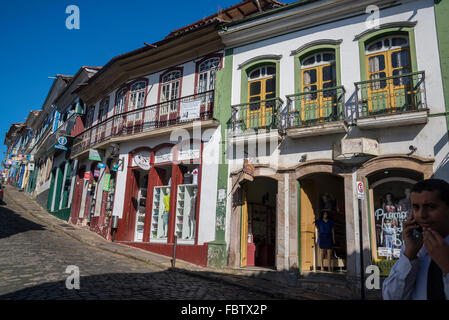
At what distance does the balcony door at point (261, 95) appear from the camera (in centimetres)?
1114

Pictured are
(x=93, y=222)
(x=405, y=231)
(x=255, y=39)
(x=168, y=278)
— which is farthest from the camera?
(x=93, y=222)

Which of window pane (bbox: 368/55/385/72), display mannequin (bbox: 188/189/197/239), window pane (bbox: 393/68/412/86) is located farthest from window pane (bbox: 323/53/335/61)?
display mannequin (bbox: 188/189/197/239)

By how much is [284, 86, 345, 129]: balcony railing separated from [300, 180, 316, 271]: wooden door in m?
1.80

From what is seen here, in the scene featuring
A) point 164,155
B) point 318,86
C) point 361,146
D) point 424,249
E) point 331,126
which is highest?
point 318,86

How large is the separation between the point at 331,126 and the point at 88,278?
22.7 feet

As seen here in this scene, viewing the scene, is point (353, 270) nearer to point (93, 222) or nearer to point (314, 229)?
point (314, 229)

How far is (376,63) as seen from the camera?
979 centimetres

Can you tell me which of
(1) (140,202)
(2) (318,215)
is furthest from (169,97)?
(2) (318,215)

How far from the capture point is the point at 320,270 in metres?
10.0

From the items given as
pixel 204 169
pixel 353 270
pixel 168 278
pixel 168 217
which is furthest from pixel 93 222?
pixel 353 270

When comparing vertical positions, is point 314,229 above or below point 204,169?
below

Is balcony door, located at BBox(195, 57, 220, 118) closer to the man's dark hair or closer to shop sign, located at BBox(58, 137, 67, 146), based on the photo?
shop sign, located at BBox(58, 137, 67, 146)

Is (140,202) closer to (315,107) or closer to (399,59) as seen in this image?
(315,107)

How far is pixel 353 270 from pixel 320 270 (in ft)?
4.91
